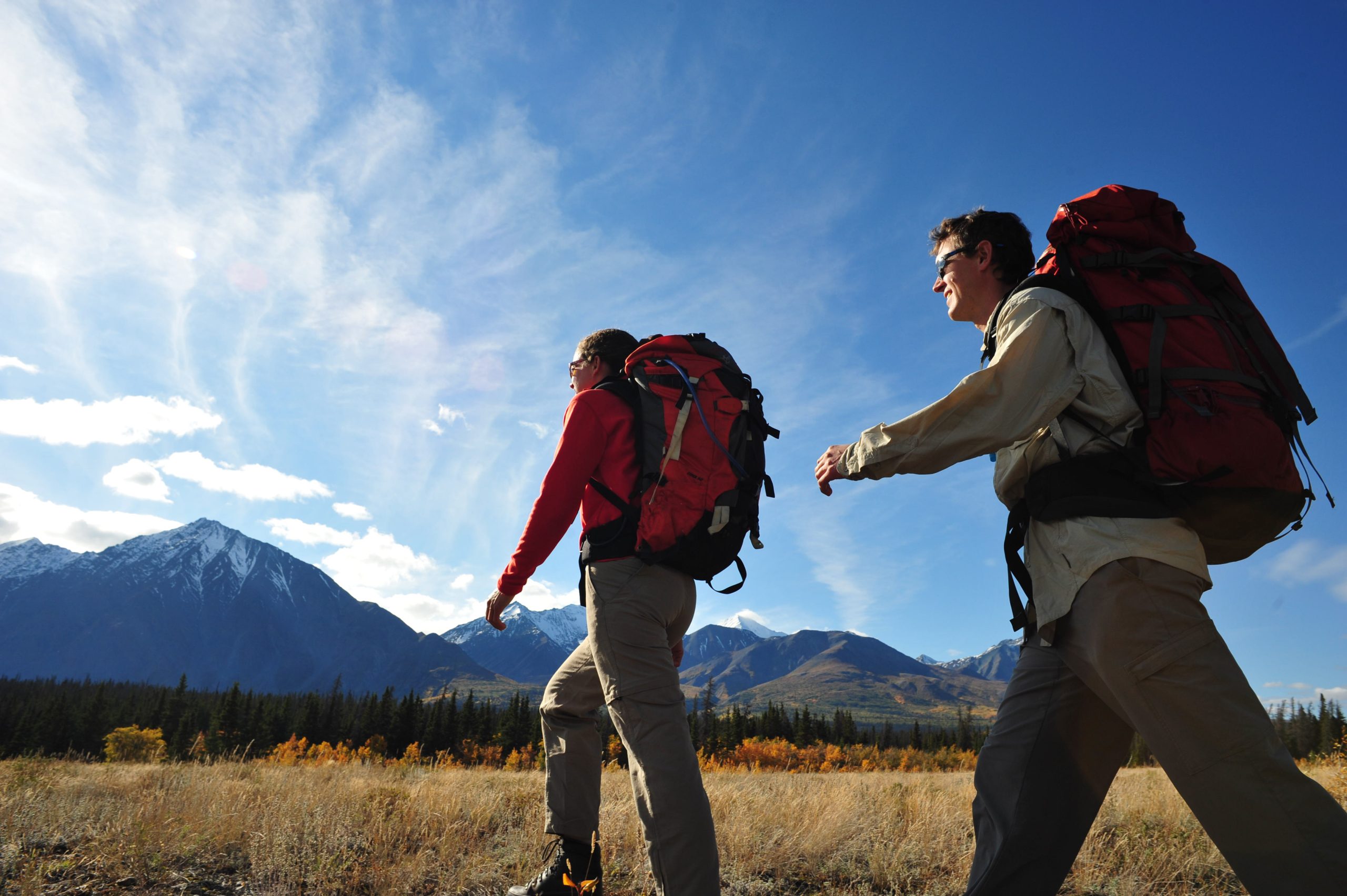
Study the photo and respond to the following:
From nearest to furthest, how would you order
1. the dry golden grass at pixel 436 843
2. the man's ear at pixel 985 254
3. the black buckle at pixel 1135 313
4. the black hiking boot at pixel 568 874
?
the black buckle at pixel 1135 313 < the man's ear at pixel 985 254 < the black hiking boot at pixel 568 874 < the dry golden grass at pixel 436 843

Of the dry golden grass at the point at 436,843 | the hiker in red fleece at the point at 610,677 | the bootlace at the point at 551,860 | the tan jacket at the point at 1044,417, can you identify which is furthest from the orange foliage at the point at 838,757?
the tan jacket at the point at 1044,417

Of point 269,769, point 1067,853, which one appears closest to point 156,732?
point 269,769

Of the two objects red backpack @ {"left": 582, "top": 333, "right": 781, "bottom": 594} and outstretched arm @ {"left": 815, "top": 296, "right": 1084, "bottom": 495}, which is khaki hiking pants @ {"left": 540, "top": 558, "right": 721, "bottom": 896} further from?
outstretched arm @ {"left": 815, "top": 296, "right": 1084, "bottom": 495}

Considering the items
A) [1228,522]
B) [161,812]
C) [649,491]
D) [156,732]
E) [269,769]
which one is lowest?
[156,732]

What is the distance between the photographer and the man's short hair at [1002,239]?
2.56m

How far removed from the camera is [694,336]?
125 inches

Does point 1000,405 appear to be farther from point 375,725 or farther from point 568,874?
point 375,725

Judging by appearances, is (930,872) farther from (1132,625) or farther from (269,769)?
(269,769)

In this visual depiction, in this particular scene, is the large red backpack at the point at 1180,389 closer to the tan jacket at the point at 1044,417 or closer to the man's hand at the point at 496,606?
the tan jacket at the point at 1044,417

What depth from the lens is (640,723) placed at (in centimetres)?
258

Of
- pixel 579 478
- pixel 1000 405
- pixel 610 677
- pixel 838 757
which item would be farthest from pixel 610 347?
pixel 838 757

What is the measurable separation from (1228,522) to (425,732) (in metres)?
69.8

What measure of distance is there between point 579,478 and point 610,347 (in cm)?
90

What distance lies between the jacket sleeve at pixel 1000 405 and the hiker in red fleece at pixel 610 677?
4.16ft
